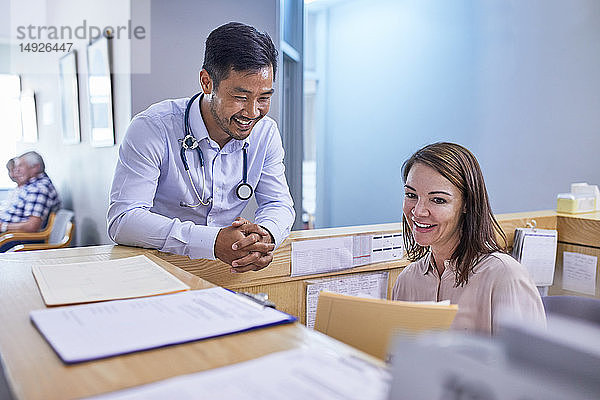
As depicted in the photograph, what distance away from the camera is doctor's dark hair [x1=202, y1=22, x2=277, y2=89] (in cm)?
163

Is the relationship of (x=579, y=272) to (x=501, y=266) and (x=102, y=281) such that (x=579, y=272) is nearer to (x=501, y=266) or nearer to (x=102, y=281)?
(x=501, y=266)

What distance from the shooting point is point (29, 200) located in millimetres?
4469

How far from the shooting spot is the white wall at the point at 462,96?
3688mm

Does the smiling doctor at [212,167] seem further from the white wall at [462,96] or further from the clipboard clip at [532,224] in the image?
the white wall at [462,96]

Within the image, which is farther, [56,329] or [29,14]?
[29,14]

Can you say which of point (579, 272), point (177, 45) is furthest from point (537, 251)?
point (177, 45)

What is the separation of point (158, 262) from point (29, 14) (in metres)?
5.28

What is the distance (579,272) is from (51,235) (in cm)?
412

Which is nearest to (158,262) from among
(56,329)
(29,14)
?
(56,329)

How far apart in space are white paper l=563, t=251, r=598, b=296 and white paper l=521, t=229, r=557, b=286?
0.43 feet

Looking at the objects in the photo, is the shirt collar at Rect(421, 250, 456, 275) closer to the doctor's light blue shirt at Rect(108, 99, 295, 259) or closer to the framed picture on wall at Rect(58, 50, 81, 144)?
the doctor's light blue shirt at Rect(108, 99, 295, 259)

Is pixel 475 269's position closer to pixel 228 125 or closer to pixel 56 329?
pixel 228 125

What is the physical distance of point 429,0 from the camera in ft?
15.6

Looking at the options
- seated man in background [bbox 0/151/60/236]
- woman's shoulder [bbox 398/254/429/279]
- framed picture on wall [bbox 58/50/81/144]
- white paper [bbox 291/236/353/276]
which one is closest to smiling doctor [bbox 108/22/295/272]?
white paper [bbox 291/236/353/276]
